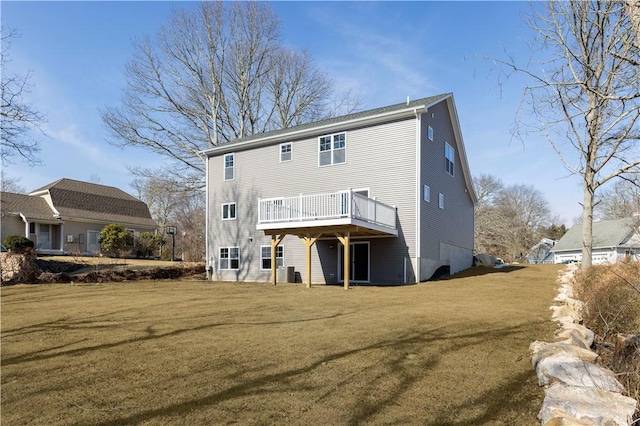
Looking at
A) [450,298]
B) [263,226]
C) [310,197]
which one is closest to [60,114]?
[263,226]

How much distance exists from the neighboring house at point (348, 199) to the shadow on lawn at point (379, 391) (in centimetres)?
831

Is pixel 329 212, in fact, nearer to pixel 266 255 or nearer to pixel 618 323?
pixel 266 255

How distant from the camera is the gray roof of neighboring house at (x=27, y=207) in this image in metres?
25.4

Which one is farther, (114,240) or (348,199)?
(114,240)

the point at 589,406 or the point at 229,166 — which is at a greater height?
the point at 229,166

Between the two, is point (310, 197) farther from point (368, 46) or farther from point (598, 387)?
point (598, 387)

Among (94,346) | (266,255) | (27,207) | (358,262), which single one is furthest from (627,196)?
(27,207)

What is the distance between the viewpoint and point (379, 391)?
4.12 meters

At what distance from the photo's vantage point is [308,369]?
15.4 feet

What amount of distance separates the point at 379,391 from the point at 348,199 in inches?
382

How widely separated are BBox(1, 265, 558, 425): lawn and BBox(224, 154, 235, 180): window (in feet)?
41.3

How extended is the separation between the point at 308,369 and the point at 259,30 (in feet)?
90.0

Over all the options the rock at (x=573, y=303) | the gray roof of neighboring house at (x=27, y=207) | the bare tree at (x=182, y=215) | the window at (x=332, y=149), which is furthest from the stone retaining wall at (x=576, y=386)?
the bare tree at (x=182, y=215)

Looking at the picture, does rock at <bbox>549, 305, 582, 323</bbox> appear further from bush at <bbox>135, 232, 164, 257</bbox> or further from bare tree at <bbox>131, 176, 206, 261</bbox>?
bare tree at <bbox>131, 176, 206, 261</bbox>
